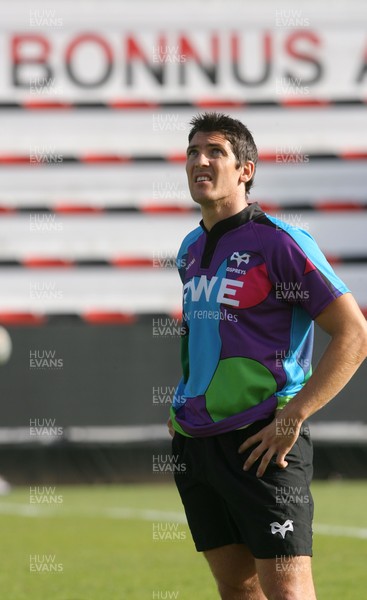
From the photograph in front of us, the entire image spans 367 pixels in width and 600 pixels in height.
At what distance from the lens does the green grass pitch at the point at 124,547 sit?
23.9ft

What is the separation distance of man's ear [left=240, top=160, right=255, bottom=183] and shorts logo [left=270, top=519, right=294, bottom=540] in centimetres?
121

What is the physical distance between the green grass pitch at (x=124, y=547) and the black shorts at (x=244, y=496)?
8.03 ft

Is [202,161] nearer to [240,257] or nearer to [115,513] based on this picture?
[240,257]

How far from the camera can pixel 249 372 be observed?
4.37m

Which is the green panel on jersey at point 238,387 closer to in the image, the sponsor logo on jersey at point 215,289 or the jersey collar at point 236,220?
the sponsor logo on jersey at point 215,289

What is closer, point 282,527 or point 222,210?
point 282,527

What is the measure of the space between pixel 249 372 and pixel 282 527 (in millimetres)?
526

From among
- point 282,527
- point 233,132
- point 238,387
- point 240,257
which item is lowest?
point 282,527

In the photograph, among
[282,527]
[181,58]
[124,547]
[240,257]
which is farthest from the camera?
[181,58]

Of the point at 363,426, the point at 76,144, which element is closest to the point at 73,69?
the point at 76,144

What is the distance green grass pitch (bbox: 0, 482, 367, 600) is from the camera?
7.30 m

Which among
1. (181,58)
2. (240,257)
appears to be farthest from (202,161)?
(181,58)

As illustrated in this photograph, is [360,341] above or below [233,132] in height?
below

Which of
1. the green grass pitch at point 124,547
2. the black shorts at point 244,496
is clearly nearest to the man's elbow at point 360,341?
the black shorts at point 244,496
